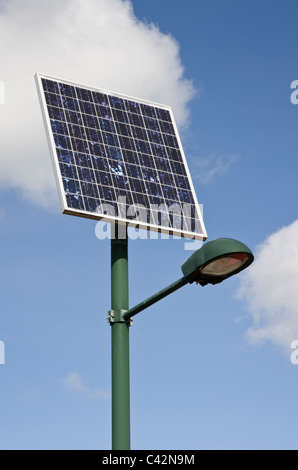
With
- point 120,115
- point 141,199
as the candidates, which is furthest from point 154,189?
point 120,115

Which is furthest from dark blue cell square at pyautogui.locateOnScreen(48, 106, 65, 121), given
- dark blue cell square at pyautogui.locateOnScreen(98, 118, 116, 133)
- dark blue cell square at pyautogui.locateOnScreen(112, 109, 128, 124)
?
dark blue cell square at pyautogui.locateOnScreen(112, 109, 128, 124)

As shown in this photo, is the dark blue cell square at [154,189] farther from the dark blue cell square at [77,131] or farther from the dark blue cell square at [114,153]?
the dark blue cell square at [77,131]

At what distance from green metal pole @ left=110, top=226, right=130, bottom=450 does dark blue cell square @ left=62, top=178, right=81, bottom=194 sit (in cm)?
102

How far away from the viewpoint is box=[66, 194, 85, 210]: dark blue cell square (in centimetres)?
1046

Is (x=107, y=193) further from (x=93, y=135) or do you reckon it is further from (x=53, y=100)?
(x=53, y=100)

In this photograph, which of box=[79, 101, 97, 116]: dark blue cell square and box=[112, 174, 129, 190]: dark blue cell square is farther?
box=[79, 101, 97, 116]: dark blue cell square

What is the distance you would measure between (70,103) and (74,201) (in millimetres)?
2374

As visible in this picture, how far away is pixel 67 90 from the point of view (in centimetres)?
1245

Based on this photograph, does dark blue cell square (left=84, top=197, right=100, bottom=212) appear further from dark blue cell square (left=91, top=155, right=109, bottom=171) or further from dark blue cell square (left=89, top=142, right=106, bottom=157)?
dark blue cell square (left=89, top=142, right=106, bottom=157)

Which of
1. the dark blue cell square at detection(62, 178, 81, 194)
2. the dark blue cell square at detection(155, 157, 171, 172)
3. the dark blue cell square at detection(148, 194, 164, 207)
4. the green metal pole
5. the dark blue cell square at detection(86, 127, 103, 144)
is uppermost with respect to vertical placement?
the dark blue cell square at detection(86, 127, 103, 144)

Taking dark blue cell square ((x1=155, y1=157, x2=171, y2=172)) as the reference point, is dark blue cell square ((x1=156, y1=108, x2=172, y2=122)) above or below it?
above
